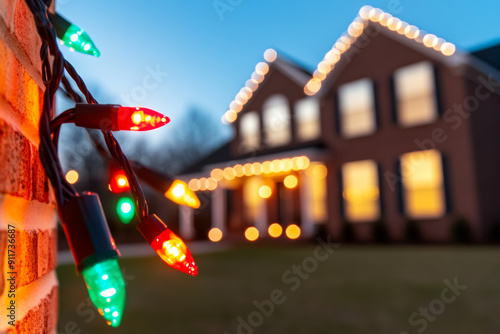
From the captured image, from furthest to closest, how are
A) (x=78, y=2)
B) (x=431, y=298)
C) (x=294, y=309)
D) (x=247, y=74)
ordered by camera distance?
(x=247, y=74) < (x=431, y=298) < (x=294, y=309) < (x=78, y=2)

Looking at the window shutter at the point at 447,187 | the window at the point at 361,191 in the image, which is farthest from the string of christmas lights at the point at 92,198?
the window at the point at 361,191

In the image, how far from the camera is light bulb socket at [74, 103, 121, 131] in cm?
75

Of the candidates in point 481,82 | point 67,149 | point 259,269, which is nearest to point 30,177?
point 259,269

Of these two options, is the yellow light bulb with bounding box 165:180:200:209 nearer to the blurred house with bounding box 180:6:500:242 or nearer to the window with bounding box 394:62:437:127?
the blurred house with bounding box 180:6:500:242

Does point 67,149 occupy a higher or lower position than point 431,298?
higher

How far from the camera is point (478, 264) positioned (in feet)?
26.8

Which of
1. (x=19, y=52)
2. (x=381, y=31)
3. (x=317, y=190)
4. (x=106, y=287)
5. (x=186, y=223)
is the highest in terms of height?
(x=381, y=31)

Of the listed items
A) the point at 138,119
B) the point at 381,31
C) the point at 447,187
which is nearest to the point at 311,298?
the point at 138,119

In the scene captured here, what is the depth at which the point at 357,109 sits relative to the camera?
51.3ft

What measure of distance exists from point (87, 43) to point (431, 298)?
207 inches

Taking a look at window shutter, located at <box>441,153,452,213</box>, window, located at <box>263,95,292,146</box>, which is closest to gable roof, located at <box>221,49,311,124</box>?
window, located at <box>263,95,292,146</box>

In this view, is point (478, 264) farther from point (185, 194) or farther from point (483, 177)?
point (185, 194)

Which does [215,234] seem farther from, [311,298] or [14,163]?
[14,163]

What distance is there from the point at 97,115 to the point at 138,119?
2.7 inches
